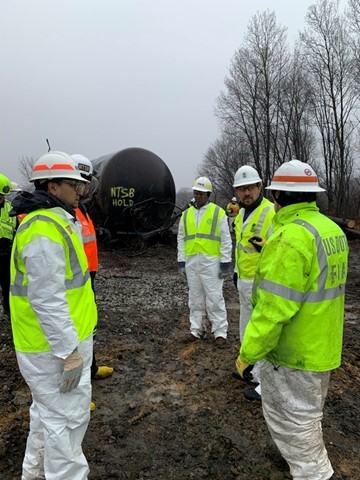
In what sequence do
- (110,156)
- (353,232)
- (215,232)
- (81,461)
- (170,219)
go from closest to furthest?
(81,461) → (215,232) → (110,156) → (170,219) → (353,232)

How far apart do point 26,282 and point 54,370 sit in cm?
52

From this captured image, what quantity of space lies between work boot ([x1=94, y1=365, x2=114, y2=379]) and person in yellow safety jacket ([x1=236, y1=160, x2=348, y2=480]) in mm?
2171

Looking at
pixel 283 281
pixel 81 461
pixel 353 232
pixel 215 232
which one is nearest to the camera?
pixel 283 281

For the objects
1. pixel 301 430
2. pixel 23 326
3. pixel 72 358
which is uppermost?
pixel 23 326

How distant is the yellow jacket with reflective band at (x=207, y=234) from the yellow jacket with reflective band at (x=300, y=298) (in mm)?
2554

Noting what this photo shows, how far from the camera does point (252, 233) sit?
382cm

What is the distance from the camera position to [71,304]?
7.52 ft

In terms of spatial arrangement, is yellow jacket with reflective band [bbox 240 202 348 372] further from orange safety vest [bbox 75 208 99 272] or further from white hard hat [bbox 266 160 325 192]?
orange safety vest [bbox 75 208 99 272]

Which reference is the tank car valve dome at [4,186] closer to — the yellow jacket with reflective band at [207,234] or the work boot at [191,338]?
the yellow jacket with reflective band at [207,234]

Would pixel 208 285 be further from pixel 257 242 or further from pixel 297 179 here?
pixel 297 179

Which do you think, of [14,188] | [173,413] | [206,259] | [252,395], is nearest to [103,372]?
[173,413]

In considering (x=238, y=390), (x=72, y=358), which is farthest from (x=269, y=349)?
(x=238, y=390)

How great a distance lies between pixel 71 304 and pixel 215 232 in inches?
112

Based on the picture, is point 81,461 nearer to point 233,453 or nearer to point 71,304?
point 71,304
